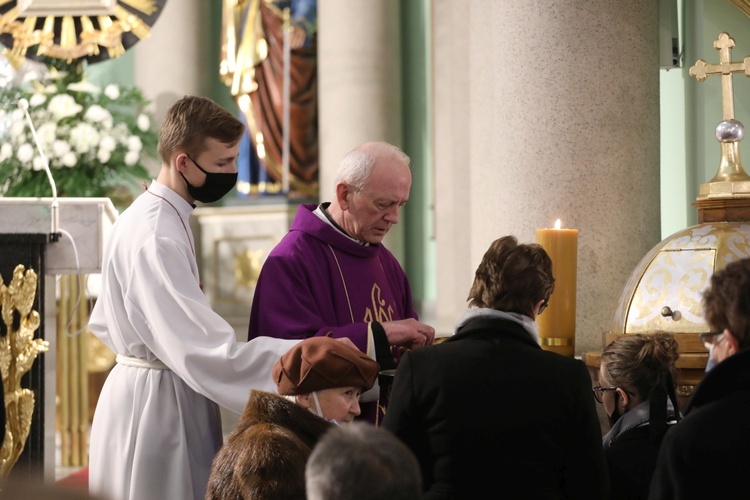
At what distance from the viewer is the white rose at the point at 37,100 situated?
8320 mm

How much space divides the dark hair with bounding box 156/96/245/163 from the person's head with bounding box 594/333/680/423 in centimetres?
131

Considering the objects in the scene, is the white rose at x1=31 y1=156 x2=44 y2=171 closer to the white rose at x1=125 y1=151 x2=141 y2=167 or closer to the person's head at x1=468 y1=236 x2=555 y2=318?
the white rose at x1=125 y1=151 x2=141 y2=167

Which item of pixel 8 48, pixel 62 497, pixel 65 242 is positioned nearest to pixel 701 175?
pixel 65 242

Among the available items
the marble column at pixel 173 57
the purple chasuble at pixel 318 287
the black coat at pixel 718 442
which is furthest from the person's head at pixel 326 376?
Answer: the marble column at pixel 173 57

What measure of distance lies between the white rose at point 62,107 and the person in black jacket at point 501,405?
6071mm

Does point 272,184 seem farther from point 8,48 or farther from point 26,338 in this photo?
point 26,338

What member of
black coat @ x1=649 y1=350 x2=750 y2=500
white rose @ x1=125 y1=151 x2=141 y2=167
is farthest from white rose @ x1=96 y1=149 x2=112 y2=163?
black coat @ x1=649 y1=350 x2=750 y2=500

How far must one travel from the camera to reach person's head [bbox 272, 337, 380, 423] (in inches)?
113

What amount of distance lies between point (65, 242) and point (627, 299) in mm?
2352

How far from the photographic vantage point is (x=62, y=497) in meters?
1.05

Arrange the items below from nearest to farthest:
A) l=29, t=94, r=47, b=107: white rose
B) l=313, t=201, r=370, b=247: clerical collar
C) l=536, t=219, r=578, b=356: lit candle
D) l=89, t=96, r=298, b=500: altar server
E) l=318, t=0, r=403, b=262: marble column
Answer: l=89, t=96, r=298, b=500: altar server, l=536, t=219, r=578, b=356: lit candle, l=313, t=201, r=370, b=247: clerical collar, l=29, t=94, r=47, b=107: white rose, l=318, t=0, r=403, b=262: marble column

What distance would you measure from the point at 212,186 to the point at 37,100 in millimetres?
5316

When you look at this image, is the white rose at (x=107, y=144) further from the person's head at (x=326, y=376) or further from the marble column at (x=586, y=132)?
the person's head at (x=326, y=376)

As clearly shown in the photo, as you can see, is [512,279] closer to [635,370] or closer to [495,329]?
[495,329]
